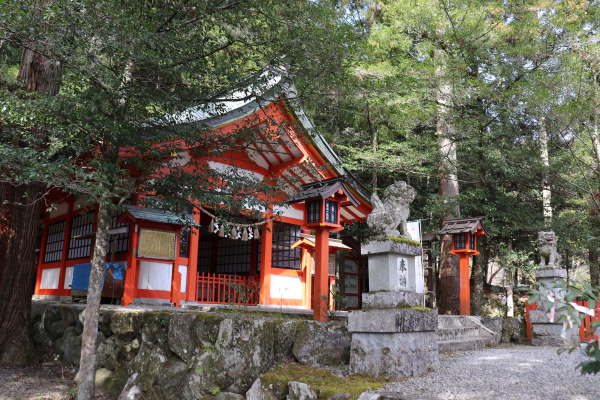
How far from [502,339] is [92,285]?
8802mm

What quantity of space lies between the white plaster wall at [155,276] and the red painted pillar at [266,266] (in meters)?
2.42

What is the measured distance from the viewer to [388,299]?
210 inches

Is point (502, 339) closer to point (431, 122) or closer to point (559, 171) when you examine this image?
point (559, 171)

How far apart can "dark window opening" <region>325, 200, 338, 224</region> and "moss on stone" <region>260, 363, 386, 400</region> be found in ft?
10.4

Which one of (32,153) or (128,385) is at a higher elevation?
(32,153)

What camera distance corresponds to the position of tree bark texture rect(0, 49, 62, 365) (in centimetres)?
820

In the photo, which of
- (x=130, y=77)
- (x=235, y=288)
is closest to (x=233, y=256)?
(x=235, y=288)

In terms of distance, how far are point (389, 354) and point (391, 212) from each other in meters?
1.81

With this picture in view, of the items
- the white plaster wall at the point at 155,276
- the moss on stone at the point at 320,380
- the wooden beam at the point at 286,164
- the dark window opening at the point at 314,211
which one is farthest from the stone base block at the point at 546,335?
the white plaster wall at the point at 155,276

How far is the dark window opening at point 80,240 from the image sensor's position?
1096 centimetres

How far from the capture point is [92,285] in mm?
6211

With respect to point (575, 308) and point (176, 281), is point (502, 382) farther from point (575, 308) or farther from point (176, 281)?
point (176, 281)

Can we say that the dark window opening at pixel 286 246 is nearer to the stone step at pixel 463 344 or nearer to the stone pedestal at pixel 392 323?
the stone step at pixel 463 344

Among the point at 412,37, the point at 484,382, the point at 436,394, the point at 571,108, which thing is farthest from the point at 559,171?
the point at 436,394
